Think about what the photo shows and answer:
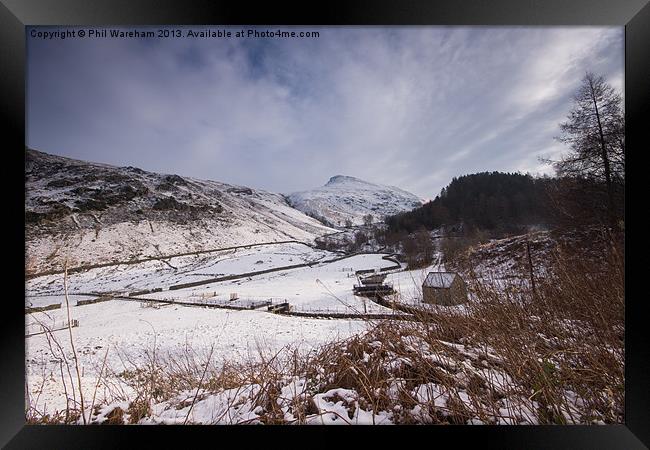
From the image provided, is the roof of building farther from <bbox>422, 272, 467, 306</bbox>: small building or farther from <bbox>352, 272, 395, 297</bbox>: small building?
<bbox>352, 272, 395, 297</bbox>: small building

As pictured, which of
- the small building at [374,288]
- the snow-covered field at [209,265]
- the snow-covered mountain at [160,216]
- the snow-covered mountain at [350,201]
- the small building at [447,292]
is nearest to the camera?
the small building at [447,292]

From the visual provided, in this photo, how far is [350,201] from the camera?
4.50 metres

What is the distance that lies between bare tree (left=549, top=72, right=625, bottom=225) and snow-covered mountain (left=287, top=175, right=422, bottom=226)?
1.64m

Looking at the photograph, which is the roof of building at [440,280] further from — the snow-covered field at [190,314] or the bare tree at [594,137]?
Result: the bare tree at [594,137]

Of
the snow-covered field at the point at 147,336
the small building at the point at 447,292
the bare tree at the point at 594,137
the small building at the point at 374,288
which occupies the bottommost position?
the snow-covered field at the point at 147,336

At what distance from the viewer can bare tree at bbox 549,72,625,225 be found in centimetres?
154

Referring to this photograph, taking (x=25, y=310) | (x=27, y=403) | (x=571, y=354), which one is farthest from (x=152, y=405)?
(x=571, y=354)

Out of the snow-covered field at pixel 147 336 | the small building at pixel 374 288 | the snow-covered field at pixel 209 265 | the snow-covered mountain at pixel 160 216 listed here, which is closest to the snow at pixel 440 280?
the small building at pixel 374 288

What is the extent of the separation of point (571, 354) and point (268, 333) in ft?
10.6

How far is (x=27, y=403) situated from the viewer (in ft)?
3.86

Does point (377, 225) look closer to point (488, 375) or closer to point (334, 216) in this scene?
point (334, 216)
